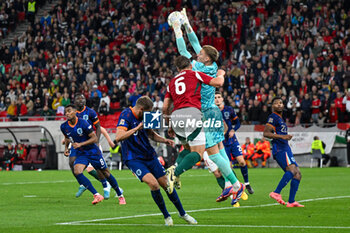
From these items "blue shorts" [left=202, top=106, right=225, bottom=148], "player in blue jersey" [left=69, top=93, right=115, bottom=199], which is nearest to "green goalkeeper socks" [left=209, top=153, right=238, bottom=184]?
"blue shorts" [left=202, top=106, right=225, bottom=148]

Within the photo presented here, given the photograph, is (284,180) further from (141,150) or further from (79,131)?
(79,131)

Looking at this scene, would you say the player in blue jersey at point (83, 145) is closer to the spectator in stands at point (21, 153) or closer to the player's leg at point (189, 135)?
the player's leg at point (189, 135)

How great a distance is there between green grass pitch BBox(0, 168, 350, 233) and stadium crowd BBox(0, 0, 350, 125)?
38.0 feet

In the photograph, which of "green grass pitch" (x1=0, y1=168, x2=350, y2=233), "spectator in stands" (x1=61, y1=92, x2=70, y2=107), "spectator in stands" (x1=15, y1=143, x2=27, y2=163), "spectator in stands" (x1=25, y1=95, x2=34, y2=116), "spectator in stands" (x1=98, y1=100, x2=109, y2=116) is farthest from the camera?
"spectator in stands" (x1=25, y1=95, x2=34, y2=116)

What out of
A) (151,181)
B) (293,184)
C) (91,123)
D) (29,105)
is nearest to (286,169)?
(293,184)

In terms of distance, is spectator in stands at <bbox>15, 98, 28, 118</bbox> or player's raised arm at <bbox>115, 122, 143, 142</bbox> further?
spectator in stands at <bbox>15, 98, 28, 118</bbox>

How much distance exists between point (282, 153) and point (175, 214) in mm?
2539

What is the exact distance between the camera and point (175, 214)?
1122cm

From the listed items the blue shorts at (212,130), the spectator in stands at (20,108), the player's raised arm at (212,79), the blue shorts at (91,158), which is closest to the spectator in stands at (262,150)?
the spectator in stands at (20,108)

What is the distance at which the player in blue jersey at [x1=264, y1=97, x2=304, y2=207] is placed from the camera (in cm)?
1229

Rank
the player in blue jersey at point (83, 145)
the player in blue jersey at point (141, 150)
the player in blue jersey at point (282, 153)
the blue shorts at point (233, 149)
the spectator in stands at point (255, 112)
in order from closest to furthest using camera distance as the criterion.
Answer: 1. the player in blue jersey at point (141, 150)
2. the player in blue jersey at point (282, 153)
3. the player in blue jersey at point (83, 145)
4. the blue shorts at point (233, 149)
5. the spectator in stands at point (255, 112)

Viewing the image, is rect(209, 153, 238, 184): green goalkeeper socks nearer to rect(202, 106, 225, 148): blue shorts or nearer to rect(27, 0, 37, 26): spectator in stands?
rect(202, 106, 225, 148): blue shorts

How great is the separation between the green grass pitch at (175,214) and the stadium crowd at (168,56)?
456 inches

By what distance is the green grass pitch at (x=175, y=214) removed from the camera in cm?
938
